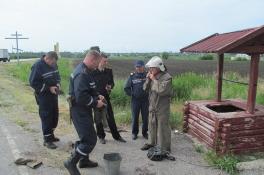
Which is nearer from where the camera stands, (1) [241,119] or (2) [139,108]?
(1) [241,119]

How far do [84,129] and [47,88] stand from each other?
6.76 feet

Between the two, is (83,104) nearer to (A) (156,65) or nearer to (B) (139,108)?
(A) (156,65)

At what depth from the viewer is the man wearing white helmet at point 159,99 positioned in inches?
278

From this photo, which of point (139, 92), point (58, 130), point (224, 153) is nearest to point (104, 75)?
point (139, 92)

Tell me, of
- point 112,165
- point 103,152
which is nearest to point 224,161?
point 112,165

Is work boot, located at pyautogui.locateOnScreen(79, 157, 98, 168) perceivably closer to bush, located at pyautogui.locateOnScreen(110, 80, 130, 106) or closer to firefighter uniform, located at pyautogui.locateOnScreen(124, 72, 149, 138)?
firefighter uniform, located at pyautogui.locateOnScreen(124, 72, 149, 138)

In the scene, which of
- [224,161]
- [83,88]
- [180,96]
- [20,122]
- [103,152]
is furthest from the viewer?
[180,96]

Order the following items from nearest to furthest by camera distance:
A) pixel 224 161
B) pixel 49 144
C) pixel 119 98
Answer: pixel 224 161
pixel 49 144
pixel 119 98

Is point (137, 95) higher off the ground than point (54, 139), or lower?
higher

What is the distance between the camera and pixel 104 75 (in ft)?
26.7

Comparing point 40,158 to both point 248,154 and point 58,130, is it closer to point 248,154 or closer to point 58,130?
point 58,130

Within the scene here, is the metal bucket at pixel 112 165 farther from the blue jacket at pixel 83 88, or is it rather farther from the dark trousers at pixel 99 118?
the dark trousers at pixel 99 118

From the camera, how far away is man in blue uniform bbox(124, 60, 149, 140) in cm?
813

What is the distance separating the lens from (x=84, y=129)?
605cm
